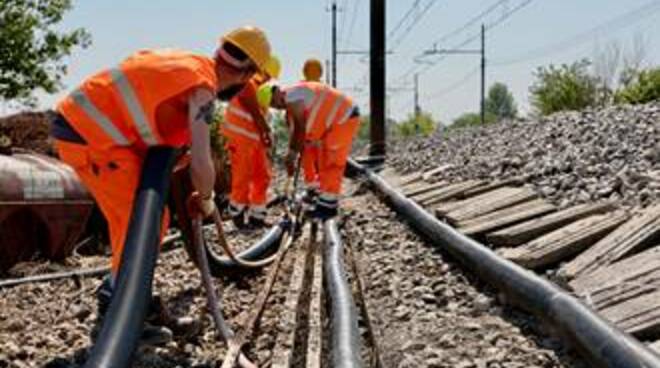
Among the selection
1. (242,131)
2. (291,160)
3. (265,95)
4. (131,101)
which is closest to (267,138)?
(242,131)

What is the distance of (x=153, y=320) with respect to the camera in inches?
175

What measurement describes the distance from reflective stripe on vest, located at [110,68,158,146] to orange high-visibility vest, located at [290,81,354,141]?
15.0 ft

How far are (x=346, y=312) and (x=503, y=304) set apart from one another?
0.86 m

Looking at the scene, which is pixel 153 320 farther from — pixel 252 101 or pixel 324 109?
pixel 324 109

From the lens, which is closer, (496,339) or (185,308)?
(496,339)

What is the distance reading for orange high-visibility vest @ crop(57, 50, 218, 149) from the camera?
150 inches

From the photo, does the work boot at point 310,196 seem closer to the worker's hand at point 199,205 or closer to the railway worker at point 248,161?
the railway worker at point 248,161

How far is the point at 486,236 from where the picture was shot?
6367 millimetres

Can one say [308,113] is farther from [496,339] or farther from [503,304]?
[496,339]

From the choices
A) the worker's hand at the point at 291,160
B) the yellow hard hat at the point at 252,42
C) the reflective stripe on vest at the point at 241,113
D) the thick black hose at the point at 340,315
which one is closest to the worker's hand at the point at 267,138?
the reflective stripe on vest at the point at 241,113

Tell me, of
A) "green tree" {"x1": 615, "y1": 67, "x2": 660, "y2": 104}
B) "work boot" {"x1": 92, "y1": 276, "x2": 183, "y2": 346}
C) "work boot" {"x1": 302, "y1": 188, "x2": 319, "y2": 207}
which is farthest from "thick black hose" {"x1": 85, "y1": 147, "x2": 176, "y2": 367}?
"green tree" {"x1": 615, "y1": 67, "x2": 660, "y2": 104}

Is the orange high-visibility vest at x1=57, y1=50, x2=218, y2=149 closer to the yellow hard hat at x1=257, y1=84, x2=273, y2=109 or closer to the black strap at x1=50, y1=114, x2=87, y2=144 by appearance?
the black strap at x1=50, y1=114, x2=87, y2=144

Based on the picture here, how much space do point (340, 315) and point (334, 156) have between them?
4357mm

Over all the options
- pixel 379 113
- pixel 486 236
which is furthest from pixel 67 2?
pixel 486 236
